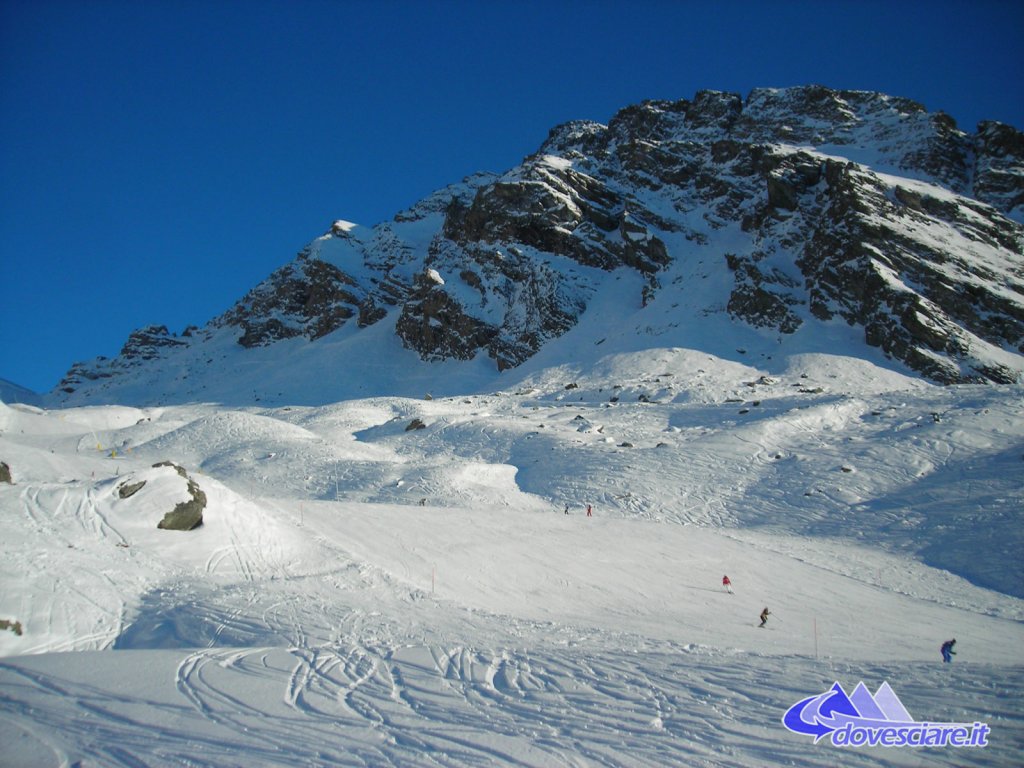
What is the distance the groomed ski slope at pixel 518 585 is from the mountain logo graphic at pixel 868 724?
268 mm

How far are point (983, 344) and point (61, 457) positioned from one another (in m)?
72.9

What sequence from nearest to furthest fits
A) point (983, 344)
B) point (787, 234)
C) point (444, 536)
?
point (444, 536), point (983, 344), point (787, 234)

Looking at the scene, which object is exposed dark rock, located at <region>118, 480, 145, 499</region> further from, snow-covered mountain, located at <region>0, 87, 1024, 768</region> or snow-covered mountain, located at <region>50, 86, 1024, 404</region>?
snow-covered mountain, located at <region>50, 86, 1024, 404</region>

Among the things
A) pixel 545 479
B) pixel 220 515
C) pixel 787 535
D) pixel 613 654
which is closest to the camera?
pixel 613 654

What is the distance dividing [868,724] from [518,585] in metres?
12.0

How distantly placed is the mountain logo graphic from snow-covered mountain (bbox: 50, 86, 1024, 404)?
55.4m

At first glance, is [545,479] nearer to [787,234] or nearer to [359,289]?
[787,234]

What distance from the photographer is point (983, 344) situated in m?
55.9

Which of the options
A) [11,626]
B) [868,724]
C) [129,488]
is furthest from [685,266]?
[11,626]

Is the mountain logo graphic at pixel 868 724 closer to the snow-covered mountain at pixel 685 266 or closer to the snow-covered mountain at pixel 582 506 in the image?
the snow-covered mountain at pixel 582 506

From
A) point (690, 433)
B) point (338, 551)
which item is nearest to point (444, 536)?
point (338, 551)

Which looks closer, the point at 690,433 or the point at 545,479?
the point at 545,479

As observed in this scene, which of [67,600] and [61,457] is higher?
[61,457]

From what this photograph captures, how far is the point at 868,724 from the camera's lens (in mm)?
7348
